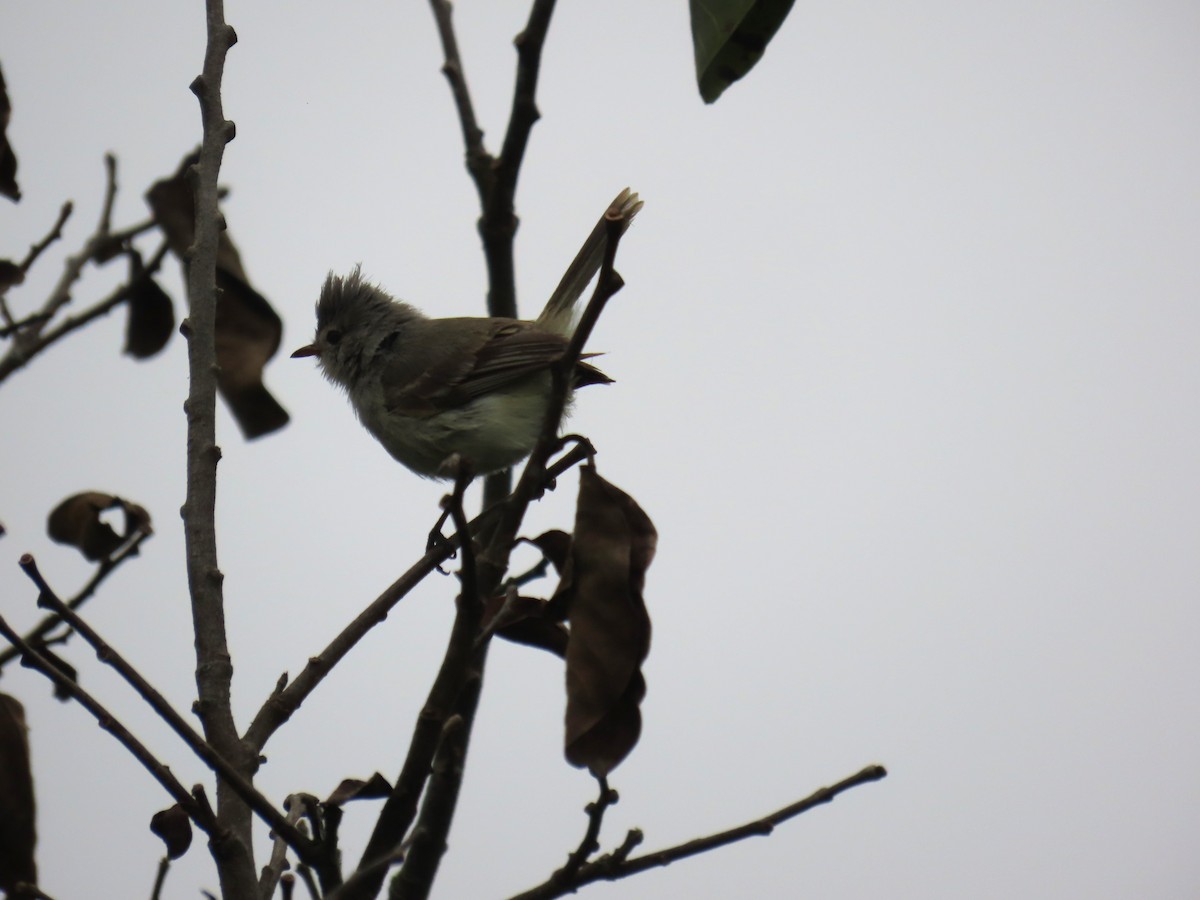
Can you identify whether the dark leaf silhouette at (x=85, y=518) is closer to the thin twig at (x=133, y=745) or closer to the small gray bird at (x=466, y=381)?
the thin twig at (x=133, y=745)

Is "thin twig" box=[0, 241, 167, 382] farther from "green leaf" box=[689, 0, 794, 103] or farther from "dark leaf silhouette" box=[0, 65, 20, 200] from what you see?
"green leaf" box=[689, 0, 794, 103]

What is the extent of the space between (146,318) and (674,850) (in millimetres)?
2095

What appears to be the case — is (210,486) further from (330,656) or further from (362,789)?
(362,789)

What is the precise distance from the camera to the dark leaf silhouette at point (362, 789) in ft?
6.79

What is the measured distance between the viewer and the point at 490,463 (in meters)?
4.77

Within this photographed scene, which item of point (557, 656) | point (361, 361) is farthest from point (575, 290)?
point (557, 656)

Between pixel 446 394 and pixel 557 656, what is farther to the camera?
pixel 446 394

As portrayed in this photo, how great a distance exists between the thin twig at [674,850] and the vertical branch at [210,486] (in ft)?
1.68

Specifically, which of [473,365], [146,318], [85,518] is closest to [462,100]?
[473,365]

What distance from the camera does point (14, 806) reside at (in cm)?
217

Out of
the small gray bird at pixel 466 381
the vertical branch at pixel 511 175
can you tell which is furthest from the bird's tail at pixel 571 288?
the vertical branch at pixel 511 175

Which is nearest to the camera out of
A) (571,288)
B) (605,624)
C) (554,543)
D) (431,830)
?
(605,624)

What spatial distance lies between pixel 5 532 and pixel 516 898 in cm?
122

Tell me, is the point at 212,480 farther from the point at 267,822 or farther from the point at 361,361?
the point at 361,361
